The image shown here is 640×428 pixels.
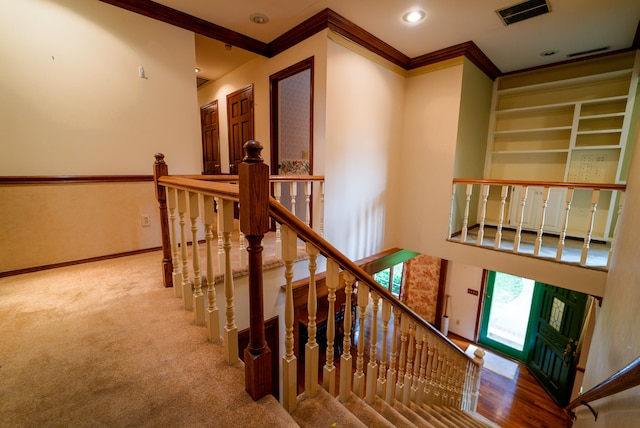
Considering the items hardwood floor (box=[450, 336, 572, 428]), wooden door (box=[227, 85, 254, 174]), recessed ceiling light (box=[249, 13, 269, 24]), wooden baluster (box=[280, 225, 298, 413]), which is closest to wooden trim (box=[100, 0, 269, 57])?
recessed ceiling light (box=[249, 13, 269, 24])

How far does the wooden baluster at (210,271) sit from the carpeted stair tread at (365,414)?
2.78ft

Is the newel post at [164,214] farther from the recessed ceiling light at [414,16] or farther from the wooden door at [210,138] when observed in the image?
the wooden door at [210,138]

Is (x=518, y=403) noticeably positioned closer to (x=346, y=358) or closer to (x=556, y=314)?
(x=556, y=314)

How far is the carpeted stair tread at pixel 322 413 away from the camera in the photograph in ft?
3.95

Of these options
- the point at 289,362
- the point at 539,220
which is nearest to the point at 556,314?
the point at 539,220

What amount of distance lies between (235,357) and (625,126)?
4737 millimetres

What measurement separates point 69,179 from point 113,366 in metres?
1.90

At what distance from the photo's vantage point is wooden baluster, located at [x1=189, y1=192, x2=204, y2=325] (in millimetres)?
1360

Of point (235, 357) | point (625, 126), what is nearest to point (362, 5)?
point (235, 357)

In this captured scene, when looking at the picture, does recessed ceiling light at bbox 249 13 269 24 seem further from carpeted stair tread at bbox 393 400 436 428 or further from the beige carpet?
carpeted stair tread at bbox 393 400 436 428

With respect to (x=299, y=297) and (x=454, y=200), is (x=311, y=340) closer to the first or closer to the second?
(x=299, y=297)

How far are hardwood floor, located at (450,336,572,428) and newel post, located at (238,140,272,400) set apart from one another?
433cm

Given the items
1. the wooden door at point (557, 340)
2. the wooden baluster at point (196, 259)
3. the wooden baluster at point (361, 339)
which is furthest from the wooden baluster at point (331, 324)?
the wooden door at point (557, 340)

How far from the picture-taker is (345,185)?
308 centimetres
